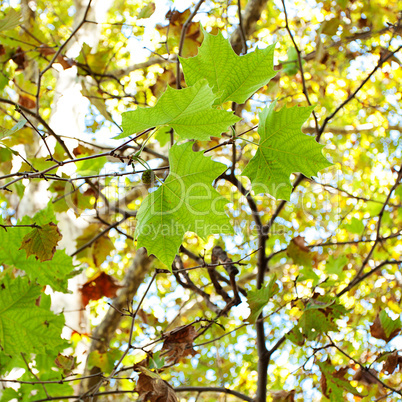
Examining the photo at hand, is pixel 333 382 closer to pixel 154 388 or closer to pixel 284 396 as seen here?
pixel 284 396

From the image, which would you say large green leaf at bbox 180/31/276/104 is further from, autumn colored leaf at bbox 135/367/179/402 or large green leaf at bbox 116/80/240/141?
autumn colored leaf at bbox 135/367/179/402

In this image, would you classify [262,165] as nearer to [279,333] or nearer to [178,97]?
[178,97]

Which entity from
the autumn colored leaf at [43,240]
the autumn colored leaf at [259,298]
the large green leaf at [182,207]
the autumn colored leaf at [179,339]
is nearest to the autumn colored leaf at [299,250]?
the autumn colored leaf at [259,298]

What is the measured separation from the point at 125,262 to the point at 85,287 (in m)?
3.45

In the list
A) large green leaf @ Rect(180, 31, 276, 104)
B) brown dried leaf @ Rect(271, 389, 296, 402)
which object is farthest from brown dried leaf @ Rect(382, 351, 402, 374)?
large green leaf @ Rect(180, 31, 276, 104)

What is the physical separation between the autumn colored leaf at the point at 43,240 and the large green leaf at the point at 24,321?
6.7 inches

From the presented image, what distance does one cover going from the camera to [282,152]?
927 mm

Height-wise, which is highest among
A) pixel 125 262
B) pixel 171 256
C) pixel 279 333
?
pixel 125 262

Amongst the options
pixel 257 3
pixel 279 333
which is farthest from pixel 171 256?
pixel 279 333

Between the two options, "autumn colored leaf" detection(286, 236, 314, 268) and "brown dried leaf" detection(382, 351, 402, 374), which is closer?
"brown dried leaf" detection(382, 351, 402, 374)

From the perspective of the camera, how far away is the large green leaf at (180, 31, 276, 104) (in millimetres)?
925

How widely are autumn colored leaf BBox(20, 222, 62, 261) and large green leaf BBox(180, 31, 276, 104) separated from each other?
0.57m

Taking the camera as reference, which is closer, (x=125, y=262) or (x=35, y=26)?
(x=35, y=26)

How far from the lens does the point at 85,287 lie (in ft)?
6.30
